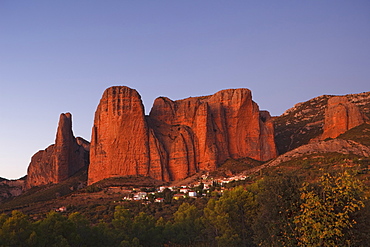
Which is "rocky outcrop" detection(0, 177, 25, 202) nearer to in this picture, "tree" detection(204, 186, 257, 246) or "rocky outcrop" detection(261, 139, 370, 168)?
"rocky outcrop" detection(261, 139, 370, 168)

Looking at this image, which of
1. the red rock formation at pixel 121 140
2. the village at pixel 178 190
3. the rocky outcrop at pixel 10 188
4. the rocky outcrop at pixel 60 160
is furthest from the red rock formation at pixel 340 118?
the rocky outcrop at pixel 10 188

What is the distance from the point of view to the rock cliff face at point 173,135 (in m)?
104

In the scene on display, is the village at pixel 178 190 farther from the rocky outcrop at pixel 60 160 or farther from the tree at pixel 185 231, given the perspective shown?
the rocky outcrop at pixel 60 160

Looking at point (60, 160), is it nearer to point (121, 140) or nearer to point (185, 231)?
point (121, 140)

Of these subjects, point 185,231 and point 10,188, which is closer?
point 185,231

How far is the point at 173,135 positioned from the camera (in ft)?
362

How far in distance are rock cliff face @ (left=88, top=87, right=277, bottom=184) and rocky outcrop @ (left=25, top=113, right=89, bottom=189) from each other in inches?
661

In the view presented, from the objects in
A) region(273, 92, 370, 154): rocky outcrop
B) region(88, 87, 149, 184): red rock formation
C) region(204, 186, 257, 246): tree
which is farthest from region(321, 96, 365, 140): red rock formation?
region(204, 186, 257, 246): tree

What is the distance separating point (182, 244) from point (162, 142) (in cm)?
6158

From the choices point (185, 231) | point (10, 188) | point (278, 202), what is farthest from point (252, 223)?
point (10, 188)

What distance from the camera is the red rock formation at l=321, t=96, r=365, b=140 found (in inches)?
3868

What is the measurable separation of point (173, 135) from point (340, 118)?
44473 mm

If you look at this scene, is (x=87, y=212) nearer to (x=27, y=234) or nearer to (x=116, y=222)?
(x=116, y=222)

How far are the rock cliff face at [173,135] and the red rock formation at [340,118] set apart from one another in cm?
1618
